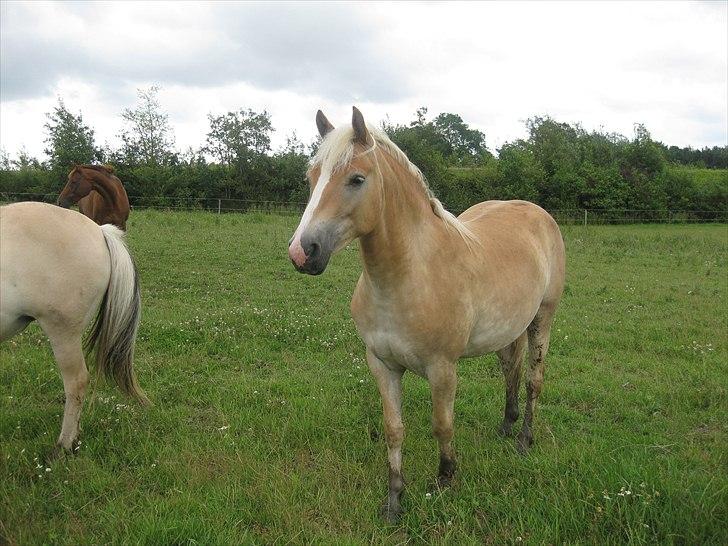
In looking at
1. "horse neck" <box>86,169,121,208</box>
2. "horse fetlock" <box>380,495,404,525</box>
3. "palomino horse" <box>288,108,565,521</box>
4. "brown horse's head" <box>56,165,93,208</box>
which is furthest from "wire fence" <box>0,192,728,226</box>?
"horse fetlock" <box>380,495,404,525</box>

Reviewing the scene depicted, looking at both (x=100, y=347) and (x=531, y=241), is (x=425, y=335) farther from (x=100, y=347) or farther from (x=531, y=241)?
(x=100, y=347)

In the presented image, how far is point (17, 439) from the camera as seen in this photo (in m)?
3.89

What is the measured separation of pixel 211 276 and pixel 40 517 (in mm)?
7451

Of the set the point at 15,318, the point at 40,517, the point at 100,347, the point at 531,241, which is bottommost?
the point at 40,517

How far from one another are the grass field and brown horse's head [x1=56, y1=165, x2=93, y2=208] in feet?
8.91

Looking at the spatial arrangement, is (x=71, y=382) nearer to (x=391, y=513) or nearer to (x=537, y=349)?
(x=391, y=513)

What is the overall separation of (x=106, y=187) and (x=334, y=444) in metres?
7.50

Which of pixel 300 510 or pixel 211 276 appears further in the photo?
pixel 211 276

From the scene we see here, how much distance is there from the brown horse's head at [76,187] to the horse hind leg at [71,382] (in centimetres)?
625

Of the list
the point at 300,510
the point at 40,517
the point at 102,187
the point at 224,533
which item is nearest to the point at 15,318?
the point at 40,517

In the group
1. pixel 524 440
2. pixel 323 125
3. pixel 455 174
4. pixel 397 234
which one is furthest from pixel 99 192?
pixel 455 174

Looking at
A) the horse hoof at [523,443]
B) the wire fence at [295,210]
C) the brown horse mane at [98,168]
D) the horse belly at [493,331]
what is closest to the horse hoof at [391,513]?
the horse belly at [493,331]

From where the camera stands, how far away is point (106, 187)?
9.10 metres

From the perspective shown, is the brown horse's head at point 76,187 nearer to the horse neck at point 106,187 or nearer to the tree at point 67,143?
the horse neck at point 106,187
